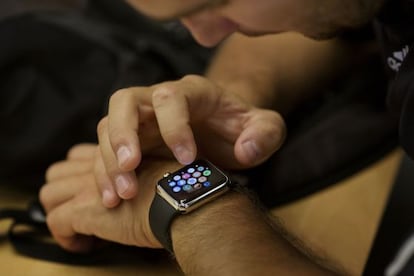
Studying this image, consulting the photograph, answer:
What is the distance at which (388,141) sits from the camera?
1.05 meters

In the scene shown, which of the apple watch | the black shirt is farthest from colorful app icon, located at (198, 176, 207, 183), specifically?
the black shirt

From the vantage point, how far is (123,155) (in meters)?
0.79

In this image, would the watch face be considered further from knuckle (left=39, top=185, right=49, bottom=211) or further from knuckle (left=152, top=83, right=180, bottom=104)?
knuckle (left=39, top=185, right=49, bottom=211)

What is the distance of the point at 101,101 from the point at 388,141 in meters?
0.40

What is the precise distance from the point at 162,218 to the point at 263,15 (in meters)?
0.27

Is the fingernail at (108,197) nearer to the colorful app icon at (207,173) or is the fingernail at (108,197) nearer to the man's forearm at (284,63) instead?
the colorful app icon at (207,173)

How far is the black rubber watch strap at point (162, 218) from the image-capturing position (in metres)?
0.76

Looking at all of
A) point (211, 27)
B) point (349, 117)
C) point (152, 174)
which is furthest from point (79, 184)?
point (349, 117)

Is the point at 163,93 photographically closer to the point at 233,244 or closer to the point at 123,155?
the point at 123,155

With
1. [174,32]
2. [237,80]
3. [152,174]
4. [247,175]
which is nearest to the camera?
[152,174]

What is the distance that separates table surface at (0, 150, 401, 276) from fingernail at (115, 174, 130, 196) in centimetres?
10

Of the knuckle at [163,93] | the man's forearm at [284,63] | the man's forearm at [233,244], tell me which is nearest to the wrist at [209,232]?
the man's forearm at [233,244]

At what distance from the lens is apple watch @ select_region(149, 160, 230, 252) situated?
76 cm

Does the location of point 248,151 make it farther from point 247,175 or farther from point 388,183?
point 388,183
